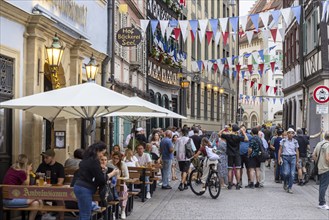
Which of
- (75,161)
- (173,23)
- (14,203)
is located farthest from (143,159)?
(173,23)

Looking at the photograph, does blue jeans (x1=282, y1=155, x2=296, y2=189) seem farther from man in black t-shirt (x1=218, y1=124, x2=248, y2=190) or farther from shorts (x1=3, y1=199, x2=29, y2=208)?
shorts (x1=3, y1=199, x2=29, y2=208)

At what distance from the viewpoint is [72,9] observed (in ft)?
56.0

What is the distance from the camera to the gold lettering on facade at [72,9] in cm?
1548

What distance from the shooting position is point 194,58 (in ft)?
147

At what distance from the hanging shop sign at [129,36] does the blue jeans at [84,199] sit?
40.9 ft

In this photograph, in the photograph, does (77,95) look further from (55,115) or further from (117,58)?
(117,58)

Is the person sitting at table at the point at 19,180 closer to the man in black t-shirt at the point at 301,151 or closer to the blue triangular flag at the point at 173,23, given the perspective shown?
the man in black t-shirt at the point at 301,151

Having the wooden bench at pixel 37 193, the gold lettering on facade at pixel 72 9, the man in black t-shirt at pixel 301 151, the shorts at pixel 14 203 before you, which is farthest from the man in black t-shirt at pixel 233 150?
the shorts at pixel 14 203

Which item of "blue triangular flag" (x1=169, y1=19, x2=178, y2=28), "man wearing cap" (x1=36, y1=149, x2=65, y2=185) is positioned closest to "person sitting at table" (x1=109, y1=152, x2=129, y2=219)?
"man wearing cap" (x1=36, y1=149, x2=65, y2=185)

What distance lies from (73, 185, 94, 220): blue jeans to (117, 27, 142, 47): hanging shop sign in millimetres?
12452

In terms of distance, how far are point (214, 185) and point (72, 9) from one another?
5.83 meters

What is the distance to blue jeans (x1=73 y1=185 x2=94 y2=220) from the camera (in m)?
8.87

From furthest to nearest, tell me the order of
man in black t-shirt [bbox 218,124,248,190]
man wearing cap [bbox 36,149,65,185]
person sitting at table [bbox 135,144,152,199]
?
man in black t-shirt [bbox 218,124,248,190] < person sitting at table [bbox 135,144,152,199] < man wearing cap [bbox 36,149,65,185]

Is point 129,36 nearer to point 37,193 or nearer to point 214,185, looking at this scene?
point 214,185
